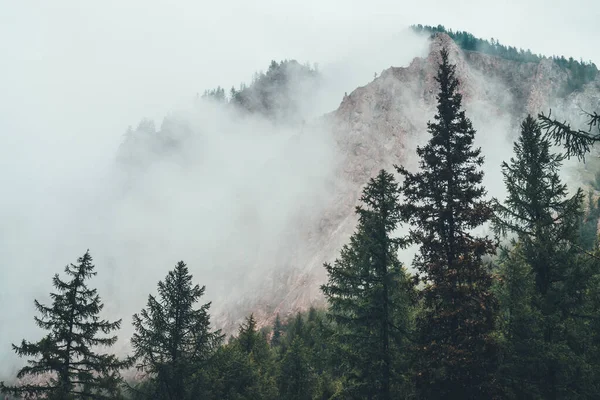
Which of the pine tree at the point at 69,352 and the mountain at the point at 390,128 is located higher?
the mountain at the point at 390,128

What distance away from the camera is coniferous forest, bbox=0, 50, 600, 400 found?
11867mm

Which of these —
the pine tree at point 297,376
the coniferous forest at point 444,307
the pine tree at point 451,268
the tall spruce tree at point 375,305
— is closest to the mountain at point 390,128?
the pine tree at point 297,376

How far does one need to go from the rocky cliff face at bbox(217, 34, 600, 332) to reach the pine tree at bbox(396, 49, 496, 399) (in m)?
82.7

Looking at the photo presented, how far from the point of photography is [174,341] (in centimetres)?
1950

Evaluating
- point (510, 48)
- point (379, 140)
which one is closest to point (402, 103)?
point (379, 140)

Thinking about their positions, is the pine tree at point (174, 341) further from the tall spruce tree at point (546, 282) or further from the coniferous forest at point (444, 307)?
the tall spruce tree at point (546, 282)

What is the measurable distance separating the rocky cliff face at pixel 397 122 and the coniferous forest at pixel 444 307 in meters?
77.5

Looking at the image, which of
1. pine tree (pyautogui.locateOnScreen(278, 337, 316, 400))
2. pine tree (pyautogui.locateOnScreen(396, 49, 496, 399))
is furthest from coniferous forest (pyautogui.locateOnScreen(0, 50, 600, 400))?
pine tree (pyautogui.locateOnScreen(278, 337, 316, 400))

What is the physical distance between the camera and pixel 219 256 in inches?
5138

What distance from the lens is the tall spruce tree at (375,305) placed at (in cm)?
1548

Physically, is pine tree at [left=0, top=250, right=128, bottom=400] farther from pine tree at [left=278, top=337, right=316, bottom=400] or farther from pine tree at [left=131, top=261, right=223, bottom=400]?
pine tree at [left=278, top=337, right=316, bottom=400]

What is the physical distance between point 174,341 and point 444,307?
45.0 feet

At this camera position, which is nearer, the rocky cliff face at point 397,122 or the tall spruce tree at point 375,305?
the tall spruce tree at point 375,305

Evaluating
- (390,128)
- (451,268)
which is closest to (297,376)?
(451,268)
